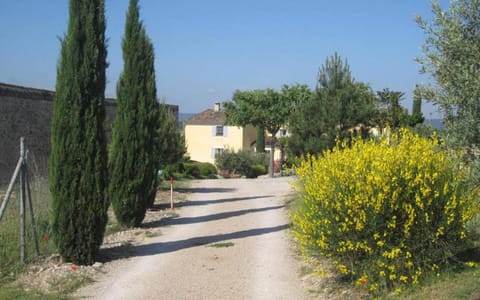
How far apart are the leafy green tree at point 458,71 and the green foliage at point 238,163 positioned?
2931cm

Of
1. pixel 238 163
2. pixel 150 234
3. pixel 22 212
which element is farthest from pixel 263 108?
pixel 22 212

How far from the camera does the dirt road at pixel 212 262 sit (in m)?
7.71

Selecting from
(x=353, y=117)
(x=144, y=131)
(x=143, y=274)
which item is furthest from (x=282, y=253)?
(x=353, y=117)

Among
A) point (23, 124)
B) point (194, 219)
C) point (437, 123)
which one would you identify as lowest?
point (194, 219)

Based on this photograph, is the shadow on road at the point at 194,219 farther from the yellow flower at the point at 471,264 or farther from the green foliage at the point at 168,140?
the yellow flower at the point at 471,264

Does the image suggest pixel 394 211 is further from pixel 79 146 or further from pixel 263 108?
pixel 263 108

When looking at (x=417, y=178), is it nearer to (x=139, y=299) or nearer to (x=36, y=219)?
(x=139, y=299)

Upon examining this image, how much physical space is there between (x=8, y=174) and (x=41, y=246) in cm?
1000

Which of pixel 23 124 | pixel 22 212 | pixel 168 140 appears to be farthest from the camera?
pixel 23 124

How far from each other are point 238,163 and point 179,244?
2500 cm

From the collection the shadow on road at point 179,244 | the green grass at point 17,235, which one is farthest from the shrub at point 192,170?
the green grass at point 17,235

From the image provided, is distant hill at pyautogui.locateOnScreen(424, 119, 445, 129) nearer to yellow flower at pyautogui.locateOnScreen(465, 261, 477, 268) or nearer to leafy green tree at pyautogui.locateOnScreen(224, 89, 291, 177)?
yellow flower at pyautogui.locateOnScreen(465, 261, 477, 268)

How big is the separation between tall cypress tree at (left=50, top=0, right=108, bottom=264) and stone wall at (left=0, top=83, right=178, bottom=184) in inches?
351

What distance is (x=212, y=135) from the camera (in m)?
53.0
